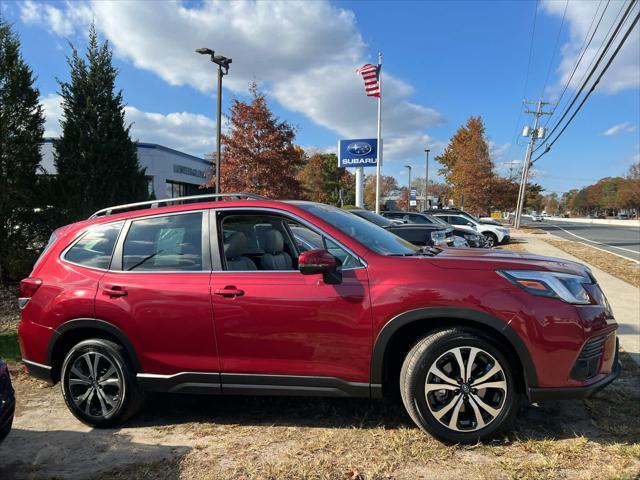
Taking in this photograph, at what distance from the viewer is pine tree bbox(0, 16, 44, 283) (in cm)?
895

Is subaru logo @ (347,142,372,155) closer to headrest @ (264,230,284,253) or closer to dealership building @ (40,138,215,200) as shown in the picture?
dealership building @ (40,138,215,200)

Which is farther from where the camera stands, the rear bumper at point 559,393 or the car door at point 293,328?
the car door at point 293,328

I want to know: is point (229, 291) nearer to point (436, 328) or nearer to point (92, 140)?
point (436, 328)

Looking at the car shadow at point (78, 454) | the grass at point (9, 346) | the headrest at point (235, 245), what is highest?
the headrest at point (235, 245)

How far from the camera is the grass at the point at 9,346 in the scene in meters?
5.90

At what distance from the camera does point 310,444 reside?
3432 mm

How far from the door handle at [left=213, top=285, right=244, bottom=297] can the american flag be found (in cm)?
→ 2153

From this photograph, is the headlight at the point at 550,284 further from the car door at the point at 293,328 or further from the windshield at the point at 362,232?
the car door at the point at 293,328

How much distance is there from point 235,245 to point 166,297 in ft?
2.20

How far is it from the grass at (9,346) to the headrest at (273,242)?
12.7 feet

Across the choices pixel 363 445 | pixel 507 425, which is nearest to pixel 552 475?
pixel 507 425

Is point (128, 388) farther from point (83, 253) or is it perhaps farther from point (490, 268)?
point (490, 268)

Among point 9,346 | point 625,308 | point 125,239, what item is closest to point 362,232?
point 125,239

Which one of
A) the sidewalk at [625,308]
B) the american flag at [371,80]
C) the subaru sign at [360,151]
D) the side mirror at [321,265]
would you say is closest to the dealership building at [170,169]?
the subaru sign at [360,151]
